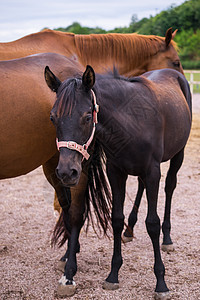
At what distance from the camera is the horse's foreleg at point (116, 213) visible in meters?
2.69

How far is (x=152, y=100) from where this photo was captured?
261cm

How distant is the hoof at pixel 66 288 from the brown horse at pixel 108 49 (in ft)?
7.86

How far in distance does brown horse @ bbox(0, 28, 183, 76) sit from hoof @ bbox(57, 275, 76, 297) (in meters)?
2.40

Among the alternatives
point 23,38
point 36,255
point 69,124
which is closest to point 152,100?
point 69,124

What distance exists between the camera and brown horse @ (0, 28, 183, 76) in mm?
4012

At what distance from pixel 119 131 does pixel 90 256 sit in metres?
1.46

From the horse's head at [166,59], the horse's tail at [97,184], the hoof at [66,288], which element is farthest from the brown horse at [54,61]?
the hoof at [66,288]

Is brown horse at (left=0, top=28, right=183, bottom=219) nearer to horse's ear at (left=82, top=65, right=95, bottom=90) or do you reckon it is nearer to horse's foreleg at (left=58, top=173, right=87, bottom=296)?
horse's foreleg at (left=58, top=173, right=87, bottom=296)

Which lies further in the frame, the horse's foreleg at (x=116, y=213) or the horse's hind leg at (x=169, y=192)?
the horse's hind leg at (x=169, y=192)

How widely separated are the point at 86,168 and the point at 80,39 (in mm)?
2118

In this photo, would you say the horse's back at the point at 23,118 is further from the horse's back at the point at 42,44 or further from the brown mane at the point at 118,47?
the brown mane at the point at 118,47

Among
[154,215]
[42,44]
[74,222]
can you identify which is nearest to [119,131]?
[154,215]

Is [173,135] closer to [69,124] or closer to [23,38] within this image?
[69,124]

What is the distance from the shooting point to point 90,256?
3262 mm
